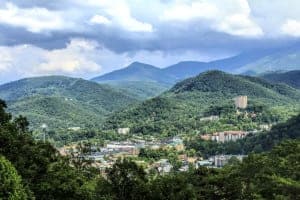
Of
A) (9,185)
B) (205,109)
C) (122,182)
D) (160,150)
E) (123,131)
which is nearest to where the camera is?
(9,185)

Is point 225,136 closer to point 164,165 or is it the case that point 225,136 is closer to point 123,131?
point 123,131

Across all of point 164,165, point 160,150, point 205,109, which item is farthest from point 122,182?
point 205,109

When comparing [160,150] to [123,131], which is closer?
[160,150]

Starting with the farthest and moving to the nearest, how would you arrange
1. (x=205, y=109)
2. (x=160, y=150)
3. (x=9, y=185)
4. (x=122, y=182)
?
(x=205, y=109) < (x=160, y=150) < (x=122, y=182) < (x=9, y=185)

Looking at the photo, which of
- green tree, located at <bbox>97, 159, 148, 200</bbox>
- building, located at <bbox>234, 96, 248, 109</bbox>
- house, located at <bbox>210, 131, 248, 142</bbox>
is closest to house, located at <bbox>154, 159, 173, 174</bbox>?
house, located at <bbox>210, 131, 248, 142</bbox>

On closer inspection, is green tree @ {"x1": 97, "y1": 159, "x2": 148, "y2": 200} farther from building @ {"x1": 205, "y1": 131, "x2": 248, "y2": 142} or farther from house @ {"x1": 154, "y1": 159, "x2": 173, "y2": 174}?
building @ {"x1": 205, "y1": 131, "x2": 248, "y2": 142}

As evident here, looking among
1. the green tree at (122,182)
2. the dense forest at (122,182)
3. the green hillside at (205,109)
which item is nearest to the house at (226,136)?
the green hillside at (205,109)

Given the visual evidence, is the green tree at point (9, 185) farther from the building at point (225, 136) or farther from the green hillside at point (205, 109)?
the green hillside at point (205, 109)

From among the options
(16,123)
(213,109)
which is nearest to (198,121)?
(213,109)

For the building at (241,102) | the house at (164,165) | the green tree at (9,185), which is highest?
the building at (241,102)
